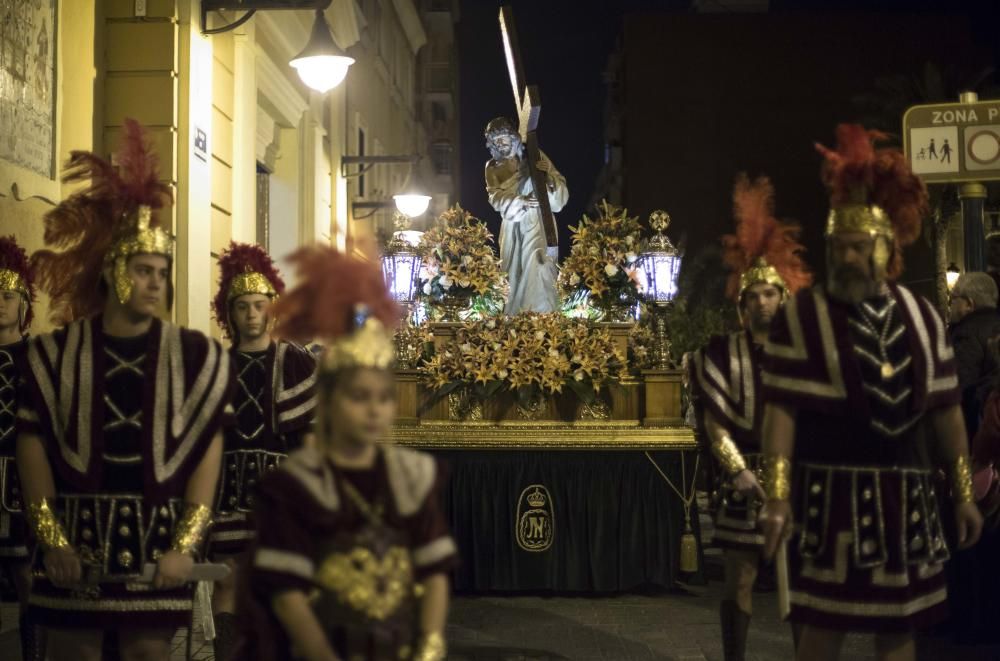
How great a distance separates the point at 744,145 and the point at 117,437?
42805 millimetres

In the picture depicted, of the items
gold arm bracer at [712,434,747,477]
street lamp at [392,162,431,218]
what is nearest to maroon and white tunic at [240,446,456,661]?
gold arm bracer at [712,434,747,477]

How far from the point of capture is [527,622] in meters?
8.67

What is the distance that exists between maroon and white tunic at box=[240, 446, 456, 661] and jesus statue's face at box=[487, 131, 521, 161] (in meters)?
7.87

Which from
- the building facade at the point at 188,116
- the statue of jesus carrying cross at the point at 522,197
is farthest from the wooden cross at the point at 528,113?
the building facade at the point at 188,116

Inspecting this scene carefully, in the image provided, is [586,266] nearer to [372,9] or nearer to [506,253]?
[506,253]

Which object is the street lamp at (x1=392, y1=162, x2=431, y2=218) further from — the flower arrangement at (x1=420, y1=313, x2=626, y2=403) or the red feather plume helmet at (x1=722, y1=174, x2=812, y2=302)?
the red feather plume helmet at (x1=722, y1=174, x2=812, y2=302)

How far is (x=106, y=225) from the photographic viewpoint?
4906 mm

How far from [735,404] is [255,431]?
2.33m

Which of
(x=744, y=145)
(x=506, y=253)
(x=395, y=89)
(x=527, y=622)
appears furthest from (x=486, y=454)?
(x=744, y=145)

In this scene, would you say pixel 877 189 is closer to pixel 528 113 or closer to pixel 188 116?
pixel 528 113

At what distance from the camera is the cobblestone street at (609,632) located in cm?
756

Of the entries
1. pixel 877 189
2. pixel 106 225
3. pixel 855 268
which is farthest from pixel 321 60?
pixel 855 268

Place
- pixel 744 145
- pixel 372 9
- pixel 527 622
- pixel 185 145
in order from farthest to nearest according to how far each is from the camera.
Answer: pixel 744 145, pixel 372 9, pixel 185 145, pixel 527 622

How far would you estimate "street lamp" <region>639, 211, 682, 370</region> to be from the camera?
9.92m
